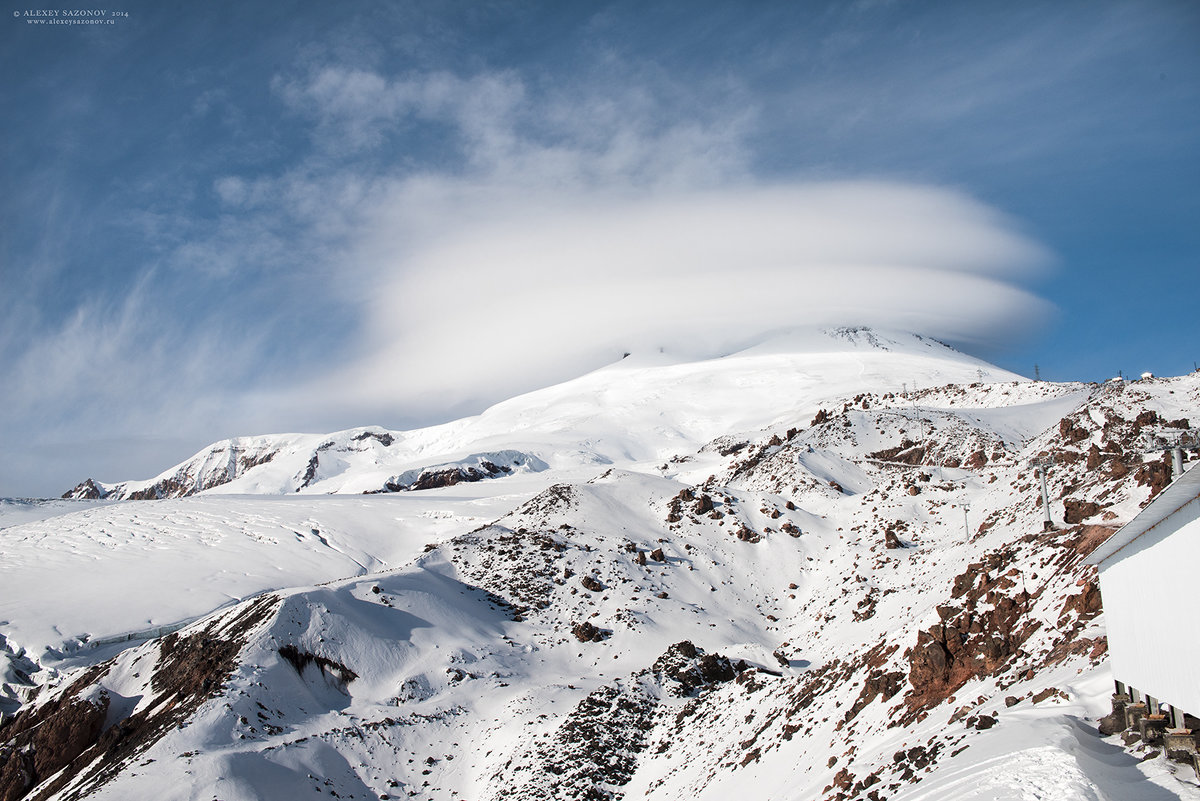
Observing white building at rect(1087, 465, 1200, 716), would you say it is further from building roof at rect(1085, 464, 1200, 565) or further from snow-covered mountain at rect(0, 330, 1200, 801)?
snow-covered mountain at rect(0, 330, 1200, 801)

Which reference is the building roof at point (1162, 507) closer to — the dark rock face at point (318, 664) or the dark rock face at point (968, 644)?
the dark rock face at point (968, 644)

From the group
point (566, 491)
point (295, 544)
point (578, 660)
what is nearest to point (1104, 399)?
point (566, 491)

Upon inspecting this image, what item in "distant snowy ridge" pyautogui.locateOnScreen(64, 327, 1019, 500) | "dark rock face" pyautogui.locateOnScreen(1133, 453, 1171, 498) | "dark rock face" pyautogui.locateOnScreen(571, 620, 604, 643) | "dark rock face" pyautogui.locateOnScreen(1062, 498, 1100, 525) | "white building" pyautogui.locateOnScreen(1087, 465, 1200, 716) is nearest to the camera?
"white building" pyautogui.locateOnScreen(1087, 465, 1200, 716)

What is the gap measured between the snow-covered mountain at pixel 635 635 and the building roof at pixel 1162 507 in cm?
274

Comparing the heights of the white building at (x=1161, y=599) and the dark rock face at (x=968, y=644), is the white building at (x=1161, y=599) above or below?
above

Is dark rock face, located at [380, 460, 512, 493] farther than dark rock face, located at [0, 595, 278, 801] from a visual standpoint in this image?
Yes

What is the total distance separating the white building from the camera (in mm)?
9734

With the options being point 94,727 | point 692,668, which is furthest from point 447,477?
point 692,668

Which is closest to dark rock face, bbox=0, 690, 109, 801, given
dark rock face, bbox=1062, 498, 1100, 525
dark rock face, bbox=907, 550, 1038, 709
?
dark rock face, bbox=907, 550, 1038, 709

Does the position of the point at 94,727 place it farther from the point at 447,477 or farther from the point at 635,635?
the point at 447,477

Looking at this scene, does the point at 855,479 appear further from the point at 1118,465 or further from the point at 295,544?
the point at 295,544

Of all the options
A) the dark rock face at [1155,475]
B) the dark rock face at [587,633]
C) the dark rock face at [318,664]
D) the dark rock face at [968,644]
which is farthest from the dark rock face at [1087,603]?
the dark rock face at [318,664]

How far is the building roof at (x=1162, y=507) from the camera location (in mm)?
9258

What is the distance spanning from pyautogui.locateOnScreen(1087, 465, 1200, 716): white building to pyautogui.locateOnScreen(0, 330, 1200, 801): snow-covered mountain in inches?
44.3
